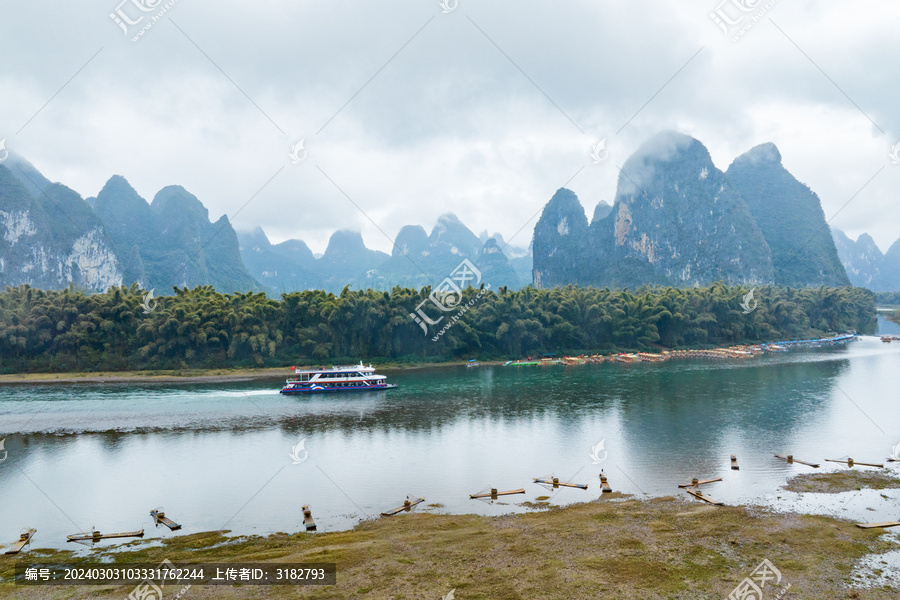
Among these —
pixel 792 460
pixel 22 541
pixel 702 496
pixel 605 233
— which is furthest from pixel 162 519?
pixel 605 233

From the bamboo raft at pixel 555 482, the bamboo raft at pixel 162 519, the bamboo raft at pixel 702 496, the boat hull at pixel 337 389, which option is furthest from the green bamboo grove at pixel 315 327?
the bamboo raft at pixel 702 496

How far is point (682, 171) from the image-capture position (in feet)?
456

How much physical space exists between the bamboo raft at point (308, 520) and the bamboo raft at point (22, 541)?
6812 millimetres

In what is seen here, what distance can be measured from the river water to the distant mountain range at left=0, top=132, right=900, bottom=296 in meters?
85.1

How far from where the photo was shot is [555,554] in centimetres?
1120

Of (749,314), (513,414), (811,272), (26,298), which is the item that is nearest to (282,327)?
(26,298)

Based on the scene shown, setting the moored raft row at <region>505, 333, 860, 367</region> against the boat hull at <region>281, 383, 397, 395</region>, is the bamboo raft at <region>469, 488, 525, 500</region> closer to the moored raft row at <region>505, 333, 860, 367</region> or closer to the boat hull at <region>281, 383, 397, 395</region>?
the boat hull at <region>281, 383, 397, 395</region>

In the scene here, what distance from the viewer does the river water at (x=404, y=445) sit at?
1542 centimetres

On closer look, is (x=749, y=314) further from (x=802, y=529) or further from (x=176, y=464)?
(x=176, y=464)

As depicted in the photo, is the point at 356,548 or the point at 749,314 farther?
the point at 749,314

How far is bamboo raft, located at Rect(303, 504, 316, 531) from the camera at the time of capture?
13617 millimetres

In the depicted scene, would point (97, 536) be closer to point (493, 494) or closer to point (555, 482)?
point (493, 494)

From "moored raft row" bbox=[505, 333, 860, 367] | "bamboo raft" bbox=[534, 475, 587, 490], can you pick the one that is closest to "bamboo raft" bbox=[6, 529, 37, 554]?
"bamboo raft" bbox=[534, 475, 587, 490]

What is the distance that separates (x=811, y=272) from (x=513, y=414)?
5693 inches
